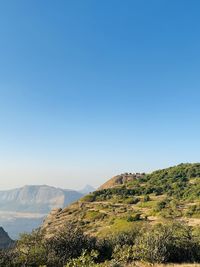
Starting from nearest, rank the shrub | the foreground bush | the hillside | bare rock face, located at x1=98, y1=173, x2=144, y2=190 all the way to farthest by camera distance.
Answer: the foreground bush, the shrub, the hillside, bare rock face, located at x1=98, y1=173, x2=144, y2=190

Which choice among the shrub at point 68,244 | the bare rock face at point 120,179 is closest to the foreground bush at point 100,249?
the shrub at point 68,244

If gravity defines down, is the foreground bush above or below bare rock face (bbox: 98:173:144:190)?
below

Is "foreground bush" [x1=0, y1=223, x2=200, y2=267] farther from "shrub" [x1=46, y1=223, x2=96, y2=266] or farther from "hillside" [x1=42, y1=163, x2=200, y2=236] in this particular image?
"hillside" [x1=42, y1=163, x2=200, y2=236]

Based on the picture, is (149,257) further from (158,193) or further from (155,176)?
(155,176)

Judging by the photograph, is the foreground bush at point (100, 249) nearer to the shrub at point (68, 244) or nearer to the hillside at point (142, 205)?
the shrub at point (68, 244)

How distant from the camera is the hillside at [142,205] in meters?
55.5

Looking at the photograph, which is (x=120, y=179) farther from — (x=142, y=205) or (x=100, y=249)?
(x=100, y=249)

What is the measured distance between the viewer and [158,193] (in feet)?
284

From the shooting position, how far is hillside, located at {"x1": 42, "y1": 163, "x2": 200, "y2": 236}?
55.5 meters

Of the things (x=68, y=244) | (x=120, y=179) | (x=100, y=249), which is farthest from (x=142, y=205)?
(x=120, y=179)

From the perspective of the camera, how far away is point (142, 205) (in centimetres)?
7194

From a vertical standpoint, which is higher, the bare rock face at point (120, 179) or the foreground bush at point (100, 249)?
the bare rock face at point (120, 179)

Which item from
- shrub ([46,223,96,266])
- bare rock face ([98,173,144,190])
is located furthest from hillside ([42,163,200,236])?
Result: shrub ([46,223,96,266])

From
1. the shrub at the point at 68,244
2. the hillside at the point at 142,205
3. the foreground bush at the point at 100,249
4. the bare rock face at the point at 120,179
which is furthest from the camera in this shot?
the bare rock face at the point at 120,179
